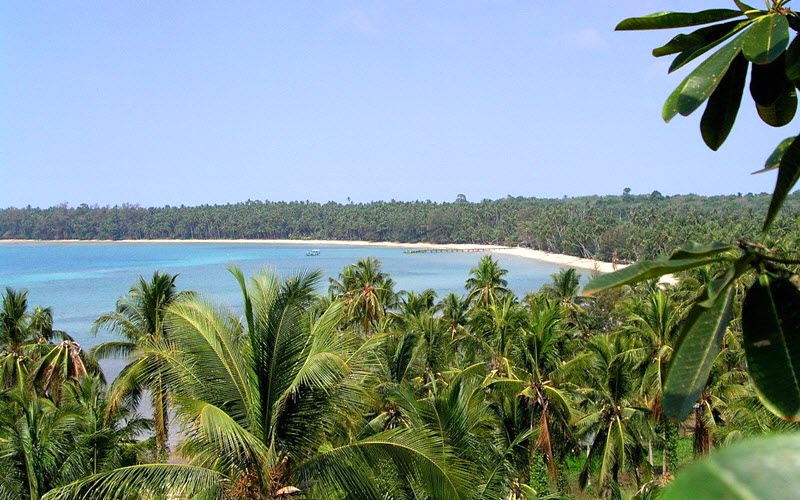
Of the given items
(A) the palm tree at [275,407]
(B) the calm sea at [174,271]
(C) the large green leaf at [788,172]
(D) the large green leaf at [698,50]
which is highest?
(D) the large green leaf at [698,50]

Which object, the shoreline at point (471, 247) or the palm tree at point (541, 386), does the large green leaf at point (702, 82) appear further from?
the shoreline at point (471, 247)

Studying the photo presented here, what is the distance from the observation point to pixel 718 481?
52 cm

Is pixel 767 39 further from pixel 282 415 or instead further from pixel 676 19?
pixel 282 415

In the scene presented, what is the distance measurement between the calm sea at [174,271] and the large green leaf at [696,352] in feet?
144

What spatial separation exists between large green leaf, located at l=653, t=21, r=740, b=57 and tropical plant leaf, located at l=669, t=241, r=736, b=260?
0.77m

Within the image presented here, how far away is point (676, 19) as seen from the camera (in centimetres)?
183

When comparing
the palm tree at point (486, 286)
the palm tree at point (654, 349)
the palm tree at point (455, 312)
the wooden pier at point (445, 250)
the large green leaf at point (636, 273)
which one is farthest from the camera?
the wooden pier at point (445, 250)

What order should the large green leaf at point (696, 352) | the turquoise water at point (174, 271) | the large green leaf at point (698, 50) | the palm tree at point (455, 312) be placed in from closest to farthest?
1. the large green leaf at point (696, 352)
2. the large green leaf at point (698, 50)
3. the palm tree at point (455, 312)
4. the turquoise water at point (174, 271)

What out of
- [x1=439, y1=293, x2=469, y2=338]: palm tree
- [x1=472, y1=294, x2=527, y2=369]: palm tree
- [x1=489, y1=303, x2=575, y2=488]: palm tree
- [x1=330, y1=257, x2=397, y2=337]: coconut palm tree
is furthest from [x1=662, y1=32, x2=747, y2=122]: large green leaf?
[x1=439, y1=293, x2=469, y2=338]: palm tree

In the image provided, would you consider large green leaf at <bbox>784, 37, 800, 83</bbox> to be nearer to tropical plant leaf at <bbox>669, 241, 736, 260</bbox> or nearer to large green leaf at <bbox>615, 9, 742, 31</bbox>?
large green leaf at <bbox>615, 9, 742, 31</bbox>

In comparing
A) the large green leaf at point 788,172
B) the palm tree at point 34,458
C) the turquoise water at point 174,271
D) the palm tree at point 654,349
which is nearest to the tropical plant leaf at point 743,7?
the large green leaf at point 788,172

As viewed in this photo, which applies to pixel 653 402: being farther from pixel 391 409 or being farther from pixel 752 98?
pixel 752 98

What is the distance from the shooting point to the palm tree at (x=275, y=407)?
736 cm

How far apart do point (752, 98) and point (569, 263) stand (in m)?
109
